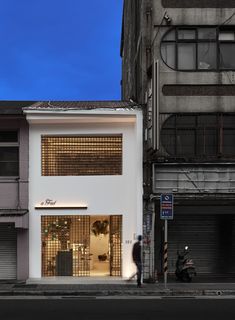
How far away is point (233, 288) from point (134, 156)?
6.15 meters

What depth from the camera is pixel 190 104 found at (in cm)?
2145

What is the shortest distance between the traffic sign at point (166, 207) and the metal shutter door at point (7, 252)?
6245 millimetres

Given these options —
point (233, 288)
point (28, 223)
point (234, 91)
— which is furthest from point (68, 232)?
point (234, 91)

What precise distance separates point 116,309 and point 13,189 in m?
8.95

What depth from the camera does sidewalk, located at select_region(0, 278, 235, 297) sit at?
59.0 ft

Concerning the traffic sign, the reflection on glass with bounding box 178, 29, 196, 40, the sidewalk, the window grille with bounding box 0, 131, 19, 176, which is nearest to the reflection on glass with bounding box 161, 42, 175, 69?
the reflection on glass with bounding box 178, 29, 196, 40

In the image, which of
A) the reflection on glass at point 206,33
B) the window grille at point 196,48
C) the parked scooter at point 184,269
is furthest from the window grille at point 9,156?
the reflection on glass at point 206,33

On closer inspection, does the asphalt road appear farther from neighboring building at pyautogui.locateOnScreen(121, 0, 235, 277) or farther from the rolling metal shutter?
the rolling metal shutter

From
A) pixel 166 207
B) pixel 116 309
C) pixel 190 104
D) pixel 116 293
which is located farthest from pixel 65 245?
pixel 116 309

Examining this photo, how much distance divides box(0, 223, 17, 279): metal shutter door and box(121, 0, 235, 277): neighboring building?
516 cm

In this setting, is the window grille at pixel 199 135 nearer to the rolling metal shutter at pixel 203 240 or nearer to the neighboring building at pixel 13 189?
the rolling metal shutter at pixel 203 240

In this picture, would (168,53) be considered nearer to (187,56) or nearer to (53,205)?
(187,56)

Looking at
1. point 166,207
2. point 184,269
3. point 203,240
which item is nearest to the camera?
point 166,207

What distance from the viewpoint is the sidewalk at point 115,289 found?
17969mm
